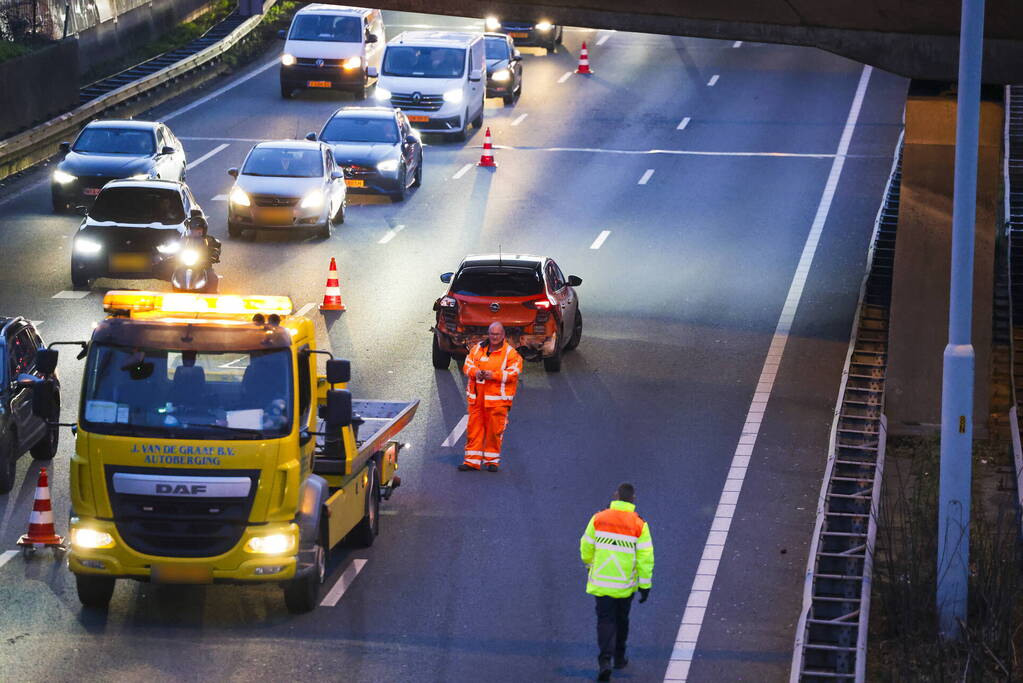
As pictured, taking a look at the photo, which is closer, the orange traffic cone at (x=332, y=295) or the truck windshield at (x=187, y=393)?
the truck windshield at (x=187, y=393)

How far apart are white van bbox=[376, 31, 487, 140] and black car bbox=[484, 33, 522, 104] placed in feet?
6.17

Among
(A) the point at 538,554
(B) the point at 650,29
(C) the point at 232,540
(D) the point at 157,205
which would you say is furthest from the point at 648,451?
(D) the point at 157,205

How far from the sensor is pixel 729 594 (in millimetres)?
18125

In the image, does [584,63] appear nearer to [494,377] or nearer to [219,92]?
[219,92]

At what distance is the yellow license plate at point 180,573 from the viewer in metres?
16.3

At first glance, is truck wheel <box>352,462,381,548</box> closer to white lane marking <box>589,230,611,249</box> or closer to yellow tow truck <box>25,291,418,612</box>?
yellow tow truck <box>25,291,418,612</box>

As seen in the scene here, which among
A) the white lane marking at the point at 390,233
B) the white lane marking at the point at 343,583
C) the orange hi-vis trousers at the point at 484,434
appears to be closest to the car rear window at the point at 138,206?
the white lane marking at the point at 390,233

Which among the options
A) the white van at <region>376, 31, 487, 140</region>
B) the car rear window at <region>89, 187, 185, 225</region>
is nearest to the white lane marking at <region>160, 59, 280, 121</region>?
the white van at <region>376, 31, 487, 140</region>

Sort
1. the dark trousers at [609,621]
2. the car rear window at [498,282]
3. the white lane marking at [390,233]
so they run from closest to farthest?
the dark trousers at [609,621], the car rear window at [498,282], the white lane marking at [390,233]

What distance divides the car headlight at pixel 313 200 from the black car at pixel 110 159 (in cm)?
305

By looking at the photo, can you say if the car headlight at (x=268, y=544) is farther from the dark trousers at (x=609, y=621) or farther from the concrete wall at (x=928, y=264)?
the concrete wall at (x=928, y=264)

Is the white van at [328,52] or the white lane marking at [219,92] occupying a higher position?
the white van at [328,52]

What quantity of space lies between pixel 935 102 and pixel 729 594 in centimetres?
836

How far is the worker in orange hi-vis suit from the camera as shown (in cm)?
2167
